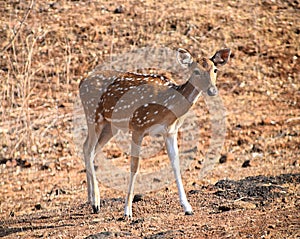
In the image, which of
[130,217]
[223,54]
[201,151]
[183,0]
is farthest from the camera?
[183,0]

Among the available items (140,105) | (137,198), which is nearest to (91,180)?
(137,198)

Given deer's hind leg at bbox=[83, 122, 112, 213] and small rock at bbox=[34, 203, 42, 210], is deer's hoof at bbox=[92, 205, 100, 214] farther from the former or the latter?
small rock at bbox=[34, 203, 42, 210]

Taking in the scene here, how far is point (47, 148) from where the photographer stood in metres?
14.2

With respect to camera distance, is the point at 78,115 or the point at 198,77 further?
the point at 78,115

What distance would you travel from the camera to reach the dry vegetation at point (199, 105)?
26.2 ft

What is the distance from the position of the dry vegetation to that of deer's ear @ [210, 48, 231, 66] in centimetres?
186

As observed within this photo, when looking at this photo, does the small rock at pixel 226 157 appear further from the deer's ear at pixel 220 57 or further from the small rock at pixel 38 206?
the deer's ear at pixel 220 57

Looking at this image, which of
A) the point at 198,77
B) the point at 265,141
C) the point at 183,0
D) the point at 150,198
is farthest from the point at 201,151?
the point at 183,0

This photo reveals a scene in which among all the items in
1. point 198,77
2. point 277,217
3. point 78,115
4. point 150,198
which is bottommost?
point 78,115

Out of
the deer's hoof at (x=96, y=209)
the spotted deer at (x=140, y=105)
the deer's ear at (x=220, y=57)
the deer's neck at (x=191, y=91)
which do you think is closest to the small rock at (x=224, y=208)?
the spotted deer at (x=140, y=105)

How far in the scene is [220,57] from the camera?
883 cm

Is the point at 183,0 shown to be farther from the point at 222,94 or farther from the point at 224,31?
the point at 222,94

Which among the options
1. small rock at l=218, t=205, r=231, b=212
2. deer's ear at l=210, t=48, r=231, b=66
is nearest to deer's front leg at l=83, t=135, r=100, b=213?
small rock at l=218, t=205, r=231, b=212

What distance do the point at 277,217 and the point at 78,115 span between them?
914 cm
